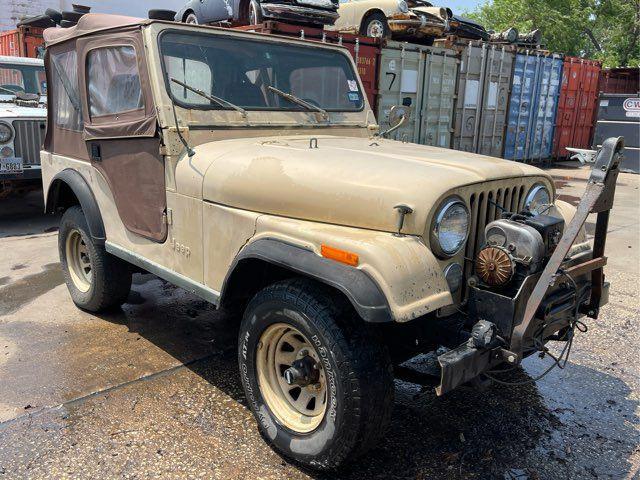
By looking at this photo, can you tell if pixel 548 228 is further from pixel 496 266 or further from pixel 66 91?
pixel 66 91

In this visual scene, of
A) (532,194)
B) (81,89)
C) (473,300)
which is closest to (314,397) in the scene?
(473,300)

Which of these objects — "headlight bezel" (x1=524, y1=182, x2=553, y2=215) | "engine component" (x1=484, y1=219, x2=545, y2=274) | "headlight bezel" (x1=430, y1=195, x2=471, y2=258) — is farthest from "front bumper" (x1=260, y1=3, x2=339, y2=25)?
"engine component" (x1=484, y1=219, x2=545, y2=274)

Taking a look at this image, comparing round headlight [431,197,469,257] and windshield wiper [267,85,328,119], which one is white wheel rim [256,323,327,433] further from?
windshield wiper [267,85,328,119]

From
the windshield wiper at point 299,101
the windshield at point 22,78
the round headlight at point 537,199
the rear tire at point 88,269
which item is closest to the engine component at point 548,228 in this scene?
the round headlight at point 537,199

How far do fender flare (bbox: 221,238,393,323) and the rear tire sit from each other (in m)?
1.85

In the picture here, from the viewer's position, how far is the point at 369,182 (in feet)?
8.43

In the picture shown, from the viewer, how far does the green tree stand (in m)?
25.3

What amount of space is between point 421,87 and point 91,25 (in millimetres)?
8193

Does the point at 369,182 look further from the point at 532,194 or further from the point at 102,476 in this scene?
the point at 102,476

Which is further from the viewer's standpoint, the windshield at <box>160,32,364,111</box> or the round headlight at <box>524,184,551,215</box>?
the windshield at <box>160,32,364,111</box>

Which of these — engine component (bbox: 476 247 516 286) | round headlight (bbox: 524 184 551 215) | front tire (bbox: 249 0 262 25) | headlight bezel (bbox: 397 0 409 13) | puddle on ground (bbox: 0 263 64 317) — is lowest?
puddle on ground (bbox: 0 263 64 317)

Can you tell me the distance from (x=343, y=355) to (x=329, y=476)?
27.2 inches

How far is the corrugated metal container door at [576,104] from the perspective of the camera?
1541 cm

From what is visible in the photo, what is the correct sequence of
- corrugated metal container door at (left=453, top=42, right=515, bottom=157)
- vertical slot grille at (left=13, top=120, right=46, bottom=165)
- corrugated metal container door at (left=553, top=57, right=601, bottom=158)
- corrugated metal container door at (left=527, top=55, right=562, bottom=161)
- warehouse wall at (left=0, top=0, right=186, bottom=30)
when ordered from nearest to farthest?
1. vertical slot grille at (left=13, top=120, right=46, bottom=165)
2. corrugated metal container door at (left=453, top=42, right=515, bottom=157)
3. corrugated metal container door at (left=527, top=55, right=562, bottom=161)
4. corrugated metal container door at (left=553, top=57, right=601, bottom=158)
5. warehouse wall at (left=0, top=0, right=186, bottom=30)
